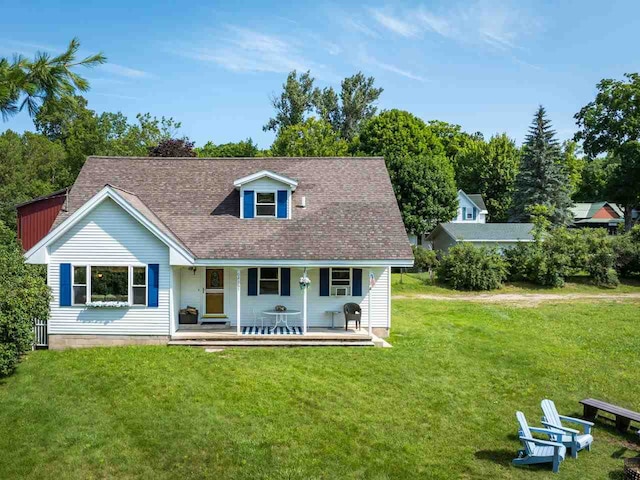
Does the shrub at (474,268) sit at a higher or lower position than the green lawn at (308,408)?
higher

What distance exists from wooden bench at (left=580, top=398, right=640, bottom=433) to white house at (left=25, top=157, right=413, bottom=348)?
23.2 ft

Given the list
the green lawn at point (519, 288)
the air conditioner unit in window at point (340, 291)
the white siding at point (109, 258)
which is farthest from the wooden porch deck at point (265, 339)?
the green lawn at point (519, 288)

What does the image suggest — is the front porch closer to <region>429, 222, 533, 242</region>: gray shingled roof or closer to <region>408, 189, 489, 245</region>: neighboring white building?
<region>429, 222, 533, 242</region>: gray shingled roof

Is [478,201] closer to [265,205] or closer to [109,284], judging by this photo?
[265,205]

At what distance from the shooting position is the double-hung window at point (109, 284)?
1659 centimetres

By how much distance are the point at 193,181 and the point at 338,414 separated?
13.1 meters

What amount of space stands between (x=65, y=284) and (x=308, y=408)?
32.3 ft

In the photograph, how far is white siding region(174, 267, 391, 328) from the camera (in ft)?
61.0

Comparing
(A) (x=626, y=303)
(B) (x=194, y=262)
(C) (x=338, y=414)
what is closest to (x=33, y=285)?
(B) (x=194, y=262)

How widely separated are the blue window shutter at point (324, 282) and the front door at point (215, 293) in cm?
378

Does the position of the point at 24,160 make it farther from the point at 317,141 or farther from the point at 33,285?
the point at 33,285

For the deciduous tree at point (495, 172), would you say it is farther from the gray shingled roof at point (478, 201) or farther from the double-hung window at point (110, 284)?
the double-hung window at point (110, 284)

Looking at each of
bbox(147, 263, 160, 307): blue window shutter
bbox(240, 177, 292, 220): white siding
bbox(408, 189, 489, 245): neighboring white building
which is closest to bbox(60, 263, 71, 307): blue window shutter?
bbox(147, 263, 160, 307): blue window shutter

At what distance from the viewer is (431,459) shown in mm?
9523
